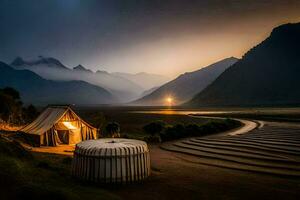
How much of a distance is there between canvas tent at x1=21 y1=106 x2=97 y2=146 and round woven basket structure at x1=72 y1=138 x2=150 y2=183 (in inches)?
778

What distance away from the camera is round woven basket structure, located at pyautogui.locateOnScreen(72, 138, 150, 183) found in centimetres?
1248

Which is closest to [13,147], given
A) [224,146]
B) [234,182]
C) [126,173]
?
[126,173]

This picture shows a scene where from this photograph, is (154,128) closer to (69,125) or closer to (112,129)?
(112,129)

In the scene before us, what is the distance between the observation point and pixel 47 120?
33.8m

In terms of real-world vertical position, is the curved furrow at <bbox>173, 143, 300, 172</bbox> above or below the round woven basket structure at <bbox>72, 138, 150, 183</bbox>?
below

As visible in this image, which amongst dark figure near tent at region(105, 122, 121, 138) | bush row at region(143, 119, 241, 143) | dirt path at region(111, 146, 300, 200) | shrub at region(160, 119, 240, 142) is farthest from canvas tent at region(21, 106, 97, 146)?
dirt path at region(111, 146, 300, 200)

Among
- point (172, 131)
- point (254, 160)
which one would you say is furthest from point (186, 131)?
point (254, 160)

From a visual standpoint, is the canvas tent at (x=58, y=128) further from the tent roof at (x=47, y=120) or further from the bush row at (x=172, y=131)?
the bush row at (x=172, y=131)

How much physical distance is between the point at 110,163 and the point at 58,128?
2184cm

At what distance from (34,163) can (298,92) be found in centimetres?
20600

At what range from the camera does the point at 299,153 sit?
62.0 ft

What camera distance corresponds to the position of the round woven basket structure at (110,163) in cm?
1248

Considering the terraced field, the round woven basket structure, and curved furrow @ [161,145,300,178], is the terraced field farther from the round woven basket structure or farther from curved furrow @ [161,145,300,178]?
the round woven basket structure

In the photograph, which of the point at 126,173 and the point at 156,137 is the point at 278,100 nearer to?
the point at 156,137
